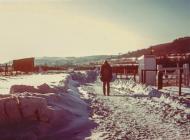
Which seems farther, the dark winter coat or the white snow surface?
the dark winter coat

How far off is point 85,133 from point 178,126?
7.82 feet

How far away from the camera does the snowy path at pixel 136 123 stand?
28.5 feet

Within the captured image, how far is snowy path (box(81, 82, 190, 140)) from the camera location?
8.68 m

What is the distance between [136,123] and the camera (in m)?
10.3

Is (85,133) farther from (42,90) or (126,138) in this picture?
(42,90)

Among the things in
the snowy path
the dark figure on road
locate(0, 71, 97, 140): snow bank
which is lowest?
the snowy path

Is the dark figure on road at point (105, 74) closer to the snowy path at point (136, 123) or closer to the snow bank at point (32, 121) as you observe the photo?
the snowy path at point (136, 123)

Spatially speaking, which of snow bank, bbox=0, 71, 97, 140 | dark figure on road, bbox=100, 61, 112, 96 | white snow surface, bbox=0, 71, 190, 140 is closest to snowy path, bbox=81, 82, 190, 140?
white snow surface, bbox=0, 71, 190, 140

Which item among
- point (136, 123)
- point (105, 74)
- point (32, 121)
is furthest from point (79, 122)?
point (105, 74)

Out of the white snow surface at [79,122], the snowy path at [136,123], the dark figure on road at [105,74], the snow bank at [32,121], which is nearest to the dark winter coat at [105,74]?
the dark figure on road at [105,74]

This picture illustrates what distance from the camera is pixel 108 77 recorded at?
2069 cm

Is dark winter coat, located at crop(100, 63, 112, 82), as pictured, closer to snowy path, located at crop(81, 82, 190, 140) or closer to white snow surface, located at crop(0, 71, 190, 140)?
snowy path, located at crop(81, 82, 190, 140)

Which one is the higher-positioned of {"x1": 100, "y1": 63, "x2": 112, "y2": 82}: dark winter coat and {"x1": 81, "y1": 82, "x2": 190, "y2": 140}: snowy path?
{"x1": 100, "y1": 63, "x2": 112, "y2": 82}: dark winter coat

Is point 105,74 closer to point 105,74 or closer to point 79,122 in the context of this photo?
point 105,74
